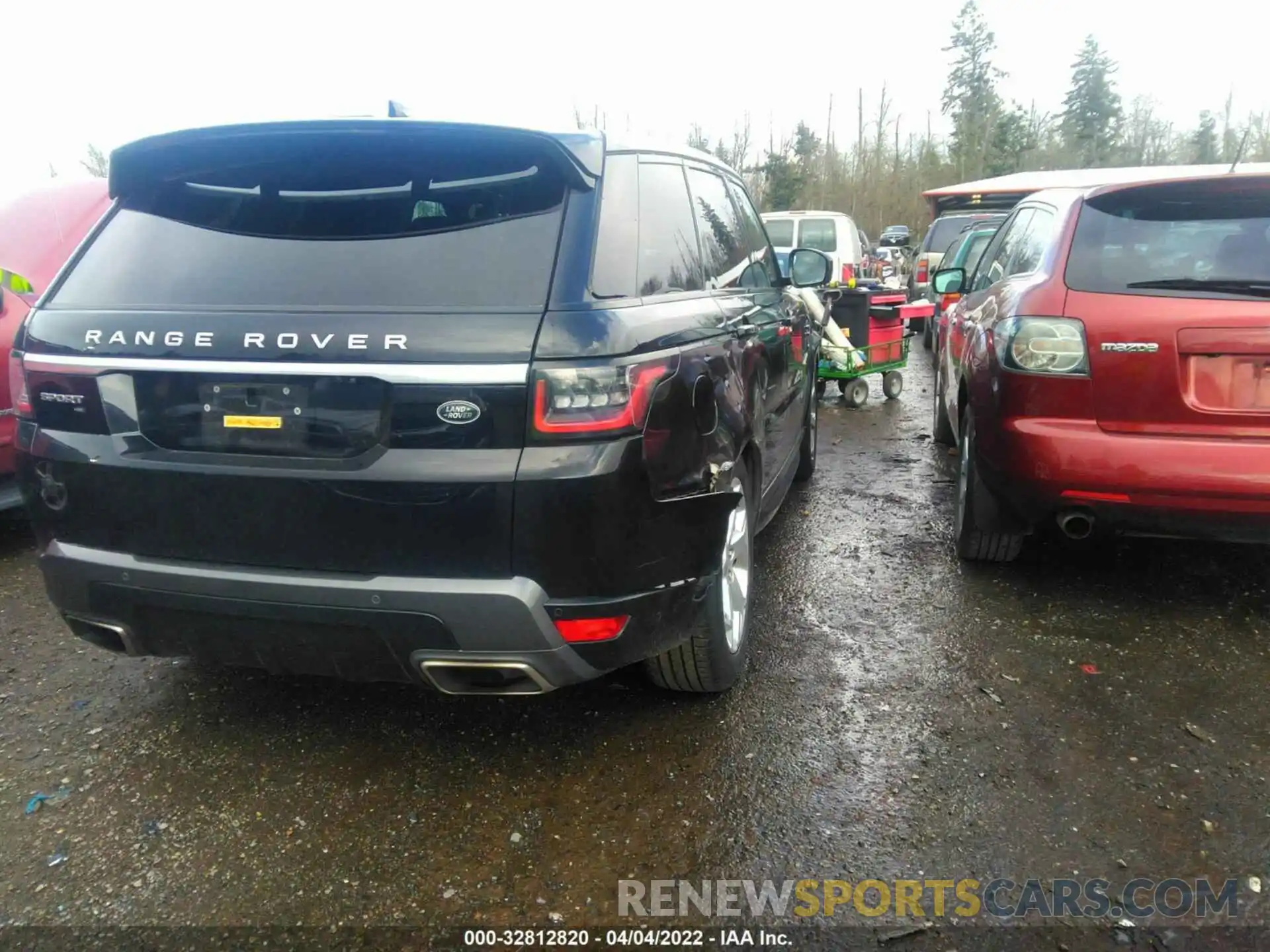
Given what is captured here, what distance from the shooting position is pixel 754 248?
4.16 meters

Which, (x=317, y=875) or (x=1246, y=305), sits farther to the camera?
(x=1246, y=305)

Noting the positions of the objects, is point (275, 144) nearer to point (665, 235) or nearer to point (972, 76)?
point (665, 235)

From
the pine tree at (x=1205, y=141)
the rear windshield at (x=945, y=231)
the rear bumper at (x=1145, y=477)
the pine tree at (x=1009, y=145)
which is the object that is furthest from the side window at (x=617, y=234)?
the pine tree at (x=1009, y=145)

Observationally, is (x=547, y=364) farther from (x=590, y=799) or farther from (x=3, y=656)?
(x=3, y=656)

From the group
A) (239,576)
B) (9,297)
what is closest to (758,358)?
(239,576)

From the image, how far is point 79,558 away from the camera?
2.42 m

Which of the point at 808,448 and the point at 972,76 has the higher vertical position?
the point at 972,76

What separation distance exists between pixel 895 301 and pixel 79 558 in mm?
7585

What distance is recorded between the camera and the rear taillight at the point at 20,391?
97.4 inches

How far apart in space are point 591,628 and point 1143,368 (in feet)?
7.34

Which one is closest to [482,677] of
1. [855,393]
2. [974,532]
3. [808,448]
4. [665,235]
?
[665,235]

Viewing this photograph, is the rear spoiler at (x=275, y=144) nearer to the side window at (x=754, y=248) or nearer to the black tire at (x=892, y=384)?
the side window at (x=754, y=248)

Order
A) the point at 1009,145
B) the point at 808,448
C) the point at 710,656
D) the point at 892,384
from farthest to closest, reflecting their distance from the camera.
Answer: the point at 1009,145 < the point at 892,384 < the point at 808,448 < the point at 710,656

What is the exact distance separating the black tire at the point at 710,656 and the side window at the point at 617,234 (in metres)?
0.78
